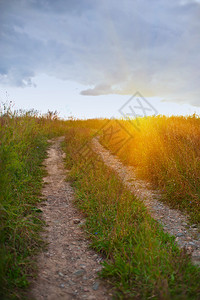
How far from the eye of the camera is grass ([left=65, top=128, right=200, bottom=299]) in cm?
243

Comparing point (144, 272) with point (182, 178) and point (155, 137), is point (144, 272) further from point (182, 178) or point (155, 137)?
point (155, 137)

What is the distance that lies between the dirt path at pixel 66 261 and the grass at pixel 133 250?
7.5 inches

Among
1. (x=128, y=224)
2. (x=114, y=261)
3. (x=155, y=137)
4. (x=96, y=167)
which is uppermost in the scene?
(x=155, y=137)

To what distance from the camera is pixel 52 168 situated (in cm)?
796

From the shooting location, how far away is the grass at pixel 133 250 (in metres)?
2.43

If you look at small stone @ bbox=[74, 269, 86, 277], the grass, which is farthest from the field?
small stone @ bbox=[74, 269, 86, 277]

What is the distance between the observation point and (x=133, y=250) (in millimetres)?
2936

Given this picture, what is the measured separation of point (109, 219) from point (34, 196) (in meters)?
2.16

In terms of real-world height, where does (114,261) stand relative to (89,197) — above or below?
below

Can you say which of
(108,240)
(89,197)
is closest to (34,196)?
(89,197)

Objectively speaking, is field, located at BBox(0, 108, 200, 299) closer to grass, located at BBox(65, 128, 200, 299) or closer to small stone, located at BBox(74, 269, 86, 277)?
grass, located at BBox(65, 128, 200, 299)

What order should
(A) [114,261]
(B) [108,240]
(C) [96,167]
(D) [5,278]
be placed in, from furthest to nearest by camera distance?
(C) [96,167], (B) [108,240], (A) [114,261], (D) [5,278]

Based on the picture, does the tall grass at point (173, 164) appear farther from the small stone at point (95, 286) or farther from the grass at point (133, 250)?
the small stone at point (95, 286)

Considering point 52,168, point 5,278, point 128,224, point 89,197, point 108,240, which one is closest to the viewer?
point 5,278
